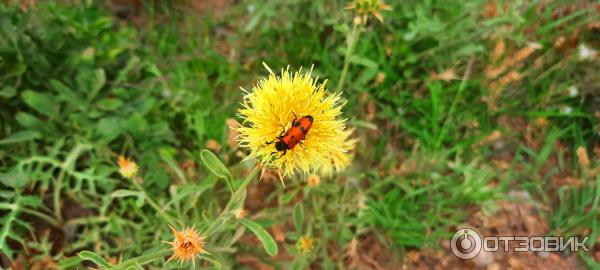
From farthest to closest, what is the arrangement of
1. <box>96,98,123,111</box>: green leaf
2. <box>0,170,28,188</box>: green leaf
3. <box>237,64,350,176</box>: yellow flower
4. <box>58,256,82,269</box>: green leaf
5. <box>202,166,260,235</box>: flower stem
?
<box>96,98,123,111</box>: green leaf
<box>0,170,28,188</box>: green leaf
<box>58,256,82,269</box>: green leaf
<box>202,166,260,235</box>: flower stem
<box>237,64,350,176</box>: yellow flower

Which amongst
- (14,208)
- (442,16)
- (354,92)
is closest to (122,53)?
(14,208)

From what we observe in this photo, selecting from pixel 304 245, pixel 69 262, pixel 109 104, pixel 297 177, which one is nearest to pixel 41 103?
pixel 109 104

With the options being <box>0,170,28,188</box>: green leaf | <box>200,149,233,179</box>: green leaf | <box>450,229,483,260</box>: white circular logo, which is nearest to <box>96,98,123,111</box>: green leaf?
<box>0,170,28,188</box>: green leaf

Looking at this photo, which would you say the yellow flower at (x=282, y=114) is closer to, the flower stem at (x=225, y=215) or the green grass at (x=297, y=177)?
the flower stem at (x=225, y=215)

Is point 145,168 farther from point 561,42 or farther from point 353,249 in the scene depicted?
point 561,42

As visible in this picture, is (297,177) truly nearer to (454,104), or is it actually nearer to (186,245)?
(454,104)

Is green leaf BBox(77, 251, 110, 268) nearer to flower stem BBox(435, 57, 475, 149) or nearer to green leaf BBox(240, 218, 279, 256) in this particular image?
green leaf BBox(240, 218, 279, 256)
